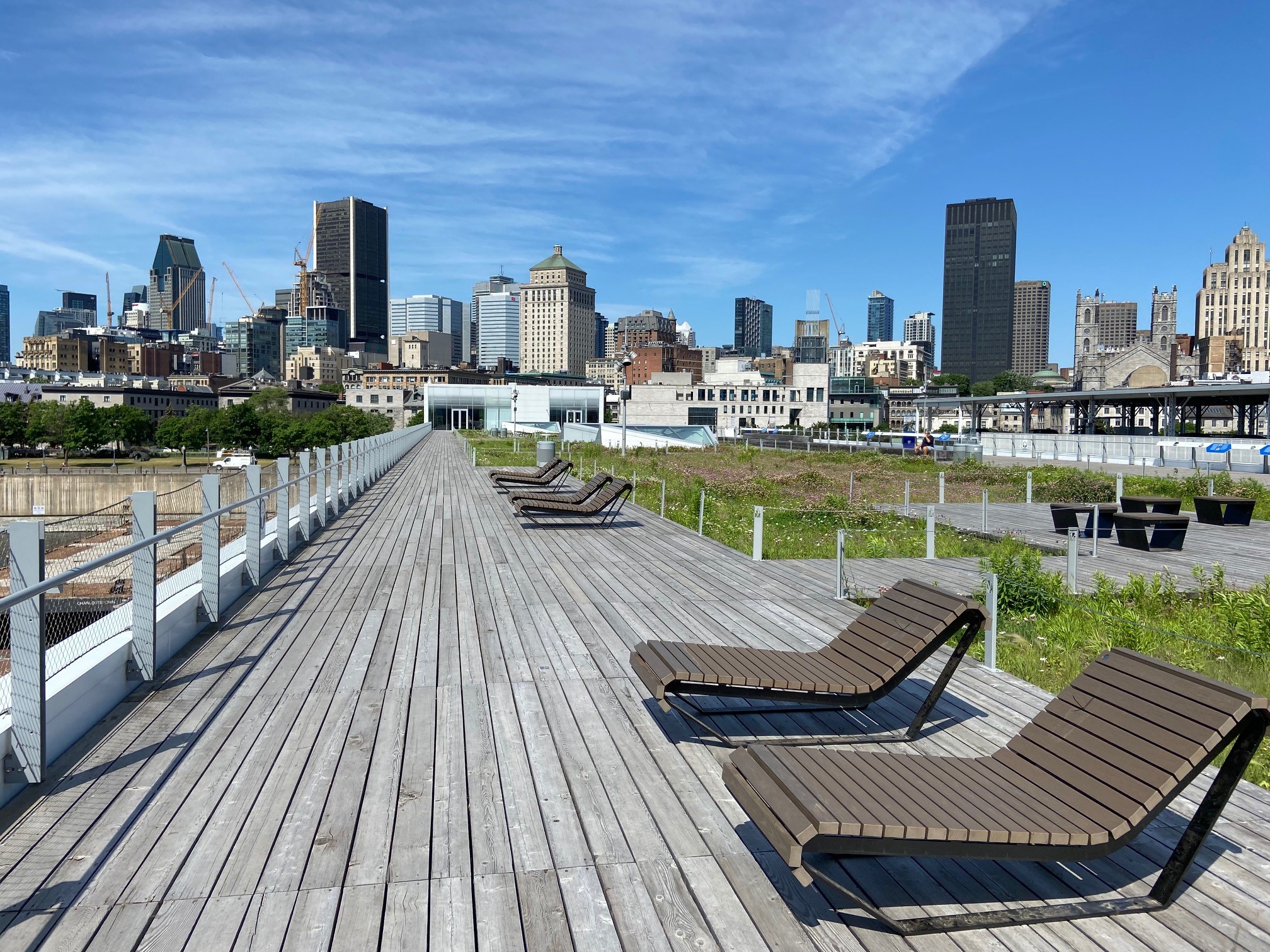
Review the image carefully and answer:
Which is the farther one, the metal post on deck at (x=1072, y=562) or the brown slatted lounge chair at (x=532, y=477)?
the brown slatted lounge chair at (x=532, y=477)

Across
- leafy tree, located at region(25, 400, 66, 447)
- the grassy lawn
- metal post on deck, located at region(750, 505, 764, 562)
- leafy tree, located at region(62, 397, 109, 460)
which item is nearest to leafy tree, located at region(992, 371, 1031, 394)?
leafy tree, located at region(62, 397, 109, 460)

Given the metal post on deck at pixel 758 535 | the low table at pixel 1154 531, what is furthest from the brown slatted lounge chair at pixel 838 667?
the low table at pixel 1154 531

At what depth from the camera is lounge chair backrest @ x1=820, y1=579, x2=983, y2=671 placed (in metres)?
4.64

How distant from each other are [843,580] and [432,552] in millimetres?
5028

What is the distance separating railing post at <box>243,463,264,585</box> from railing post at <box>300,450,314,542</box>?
255 cm

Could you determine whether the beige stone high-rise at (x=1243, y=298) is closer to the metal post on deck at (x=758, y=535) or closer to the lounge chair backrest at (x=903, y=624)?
the metal post on deck at (x=758, y=535)

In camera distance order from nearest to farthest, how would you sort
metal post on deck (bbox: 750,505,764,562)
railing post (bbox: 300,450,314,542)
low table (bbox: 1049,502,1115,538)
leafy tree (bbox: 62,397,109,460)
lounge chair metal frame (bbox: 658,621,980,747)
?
lounge chair metal frame (bbox: 658,621,980,747)
metal post on deck (bbox: 750,505,764,562)
railing post (bbox: 300,450,314,542)
low table (bbox: 1049,502,1115,538)
leafy tree (bbox: 62,397,109,460)

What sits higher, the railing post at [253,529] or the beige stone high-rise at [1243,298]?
the beige stone high-rise at [1243,298]

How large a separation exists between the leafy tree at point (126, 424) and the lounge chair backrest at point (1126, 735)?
4612 inches

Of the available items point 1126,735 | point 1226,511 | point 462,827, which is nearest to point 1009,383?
point 1226,511

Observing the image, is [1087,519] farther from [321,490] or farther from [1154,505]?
[321,490]

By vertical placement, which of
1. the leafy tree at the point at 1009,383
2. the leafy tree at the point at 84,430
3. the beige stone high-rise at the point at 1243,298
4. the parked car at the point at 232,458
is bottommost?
the parked car at the point at 232,458

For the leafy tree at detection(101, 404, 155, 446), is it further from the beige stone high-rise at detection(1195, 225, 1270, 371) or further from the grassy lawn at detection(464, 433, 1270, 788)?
the beige stone high-rise at detection(1195, 225, 1270, 371)

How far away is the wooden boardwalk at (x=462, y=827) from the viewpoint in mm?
2934
